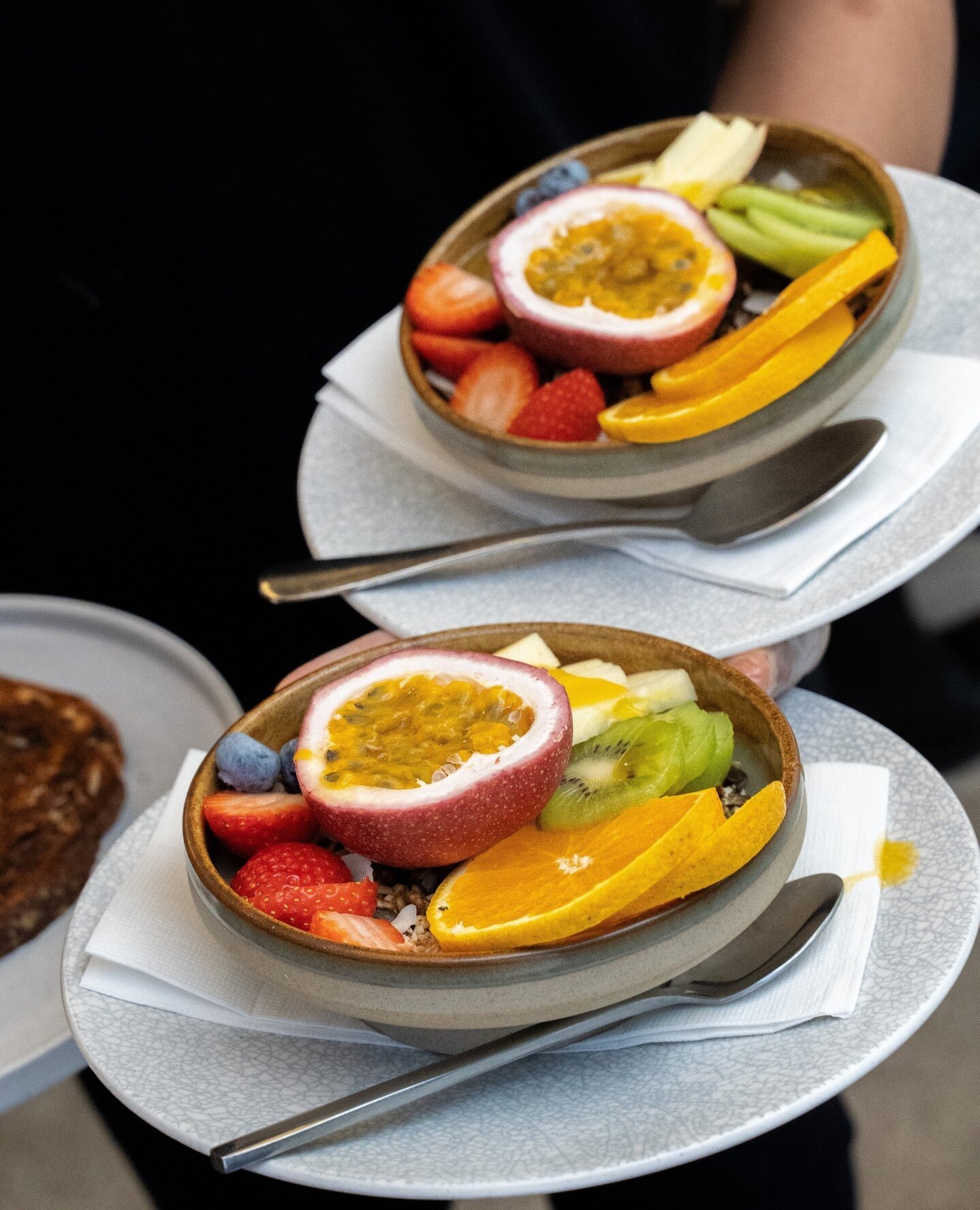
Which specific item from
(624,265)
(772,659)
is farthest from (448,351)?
(772,659)

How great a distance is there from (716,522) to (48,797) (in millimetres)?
644

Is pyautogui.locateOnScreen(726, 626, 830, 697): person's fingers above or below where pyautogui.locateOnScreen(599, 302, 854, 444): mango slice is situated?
below

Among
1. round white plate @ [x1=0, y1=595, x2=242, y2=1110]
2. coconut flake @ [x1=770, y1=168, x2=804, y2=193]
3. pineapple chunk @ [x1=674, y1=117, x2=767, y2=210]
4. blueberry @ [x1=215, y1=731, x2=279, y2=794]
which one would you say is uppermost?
pineapple chunk @ [x1=674, y1=117, x2=767, y2=210]

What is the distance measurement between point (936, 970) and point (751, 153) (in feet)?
2.60

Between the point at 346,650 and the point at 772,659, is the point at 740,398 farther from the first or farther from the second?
the point at 346,650

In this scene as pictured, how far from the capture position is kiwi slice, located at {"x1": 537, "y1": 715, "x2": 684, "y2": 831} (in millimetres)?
694

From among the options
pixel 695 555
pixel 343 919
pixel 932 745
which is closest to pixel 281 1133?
pixel 343 919

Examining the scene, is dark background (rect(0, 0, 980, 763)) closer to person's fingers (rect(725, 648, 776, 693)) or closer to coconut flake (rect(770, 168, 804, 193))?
coconut flake (rect(770, 168, 804, 193))

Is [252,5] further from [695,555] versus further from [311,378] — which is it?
[695,555]

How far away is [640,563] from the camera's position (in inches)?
41.4

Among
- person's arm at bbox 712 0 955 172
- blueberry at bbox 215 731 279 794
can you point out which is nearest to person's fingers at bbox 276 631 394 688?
blueberry at bbox 215 731 279 794

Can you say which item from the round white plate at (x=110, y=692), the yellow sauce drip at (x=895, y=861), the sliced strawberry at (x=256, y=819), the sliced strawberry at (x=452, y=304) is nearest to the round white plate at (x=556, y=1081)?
the yellow sauce drip at (x=895, y=861)

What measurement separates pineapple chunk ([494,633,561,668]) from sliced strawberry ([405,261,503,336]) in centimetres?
41

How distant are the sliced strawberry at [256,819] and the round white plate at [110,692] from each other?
1.27ft
